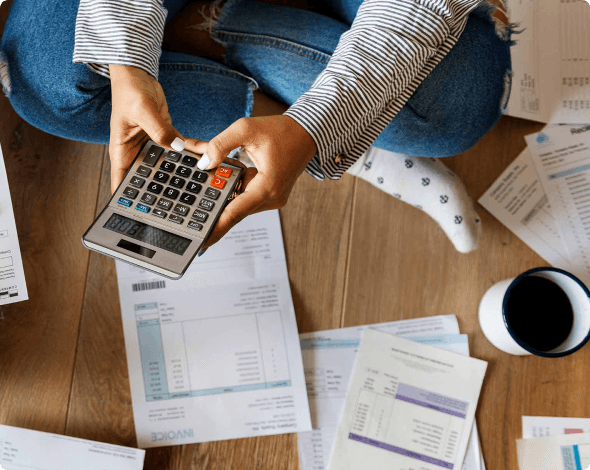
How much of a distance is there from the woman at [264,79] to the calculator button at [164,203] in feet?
0.15

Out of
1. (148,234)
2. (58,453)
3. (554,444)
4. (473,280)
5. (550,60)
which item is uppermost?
(550,60)

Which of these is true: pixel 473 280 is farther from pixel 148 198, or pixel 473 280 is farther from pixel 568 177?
pixel 148 198

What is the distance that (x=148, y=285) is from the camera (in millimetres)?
653

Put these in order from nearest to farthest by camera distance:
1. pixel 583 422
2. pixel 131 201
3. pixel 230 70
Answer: pixel 131 201
pixel 230 70
pixel 583 422

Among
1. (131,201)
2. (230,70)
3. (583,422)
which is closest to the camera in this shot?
(131,201)

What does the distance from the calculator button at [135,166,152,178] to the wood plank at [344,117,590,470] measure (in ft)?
1.04

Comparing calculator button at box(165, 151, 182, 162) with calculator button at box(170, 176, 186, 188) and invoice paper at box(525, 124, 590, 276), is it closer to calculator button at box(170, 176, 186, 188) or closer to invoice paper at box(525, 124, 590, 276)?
calculator button at box(170, 176, 186, 188)

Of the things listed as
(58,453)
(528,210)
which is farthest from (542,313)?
(58,453)

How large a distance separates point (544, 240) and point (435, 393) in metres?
0.25

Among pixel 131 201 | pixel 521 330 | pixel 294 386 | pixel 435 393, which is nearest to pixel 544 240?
pixel 521 330

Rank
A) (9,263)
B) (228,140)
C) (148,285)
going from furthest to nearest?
(148,285), (9,263), (228,140)

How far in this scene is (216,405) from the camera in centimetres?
64

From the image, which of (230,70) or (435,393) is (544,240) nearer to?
(435,393)

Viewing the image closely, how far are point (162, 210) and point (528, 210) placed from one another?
1.63ft
